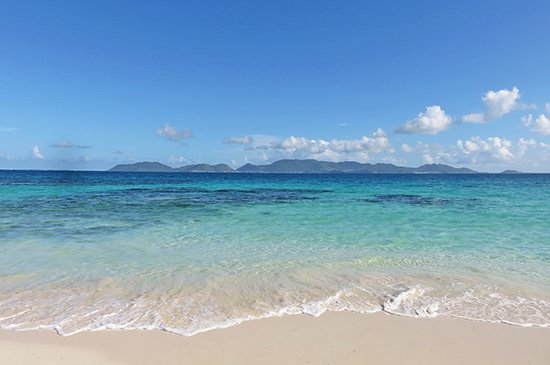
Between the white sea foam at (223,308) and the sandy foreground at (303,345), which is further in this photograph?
the white sea foam at (223,308)

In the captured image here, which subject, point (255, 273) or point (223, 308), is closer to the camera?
point (223, 308)

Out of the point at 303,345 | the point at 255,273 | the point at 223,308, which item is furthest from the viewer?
the point at 255,273

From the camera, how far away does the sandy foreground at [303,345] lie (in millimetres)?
4488

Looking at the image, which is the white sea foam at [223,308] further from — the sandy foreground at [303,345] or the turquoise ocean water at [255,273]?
the sandy foreground at [303,345]

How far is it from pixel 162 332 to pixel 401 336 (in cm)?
345

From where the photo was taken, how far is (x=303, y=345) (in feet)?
15.8

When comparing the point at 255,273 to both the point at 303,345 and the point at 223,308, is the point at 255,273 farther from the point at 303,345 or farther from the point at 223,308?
the point at 303,345

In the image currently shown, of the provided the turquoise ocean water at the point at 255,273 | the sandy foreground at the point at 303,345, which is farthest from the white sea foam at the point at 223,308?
the sandy foreground at the point at 303,345

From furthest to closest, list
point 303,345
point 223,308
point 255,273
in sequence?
point 255,273, point 223,308, point 303,345

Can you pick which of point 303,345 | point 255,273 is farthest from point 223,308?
point 255,273

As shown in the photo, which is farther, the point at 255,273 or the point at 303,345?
the point at 255,273

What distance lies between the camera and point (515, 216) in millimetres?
17562

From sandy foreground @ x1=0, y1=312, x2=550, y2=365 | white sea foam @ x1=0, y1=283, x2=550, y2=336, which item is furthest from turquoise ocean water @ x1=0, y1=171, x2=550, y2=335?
sandy foreground @ x1=0, y1=312, x2=550, y2=365

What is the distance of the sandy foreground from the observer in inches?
177
